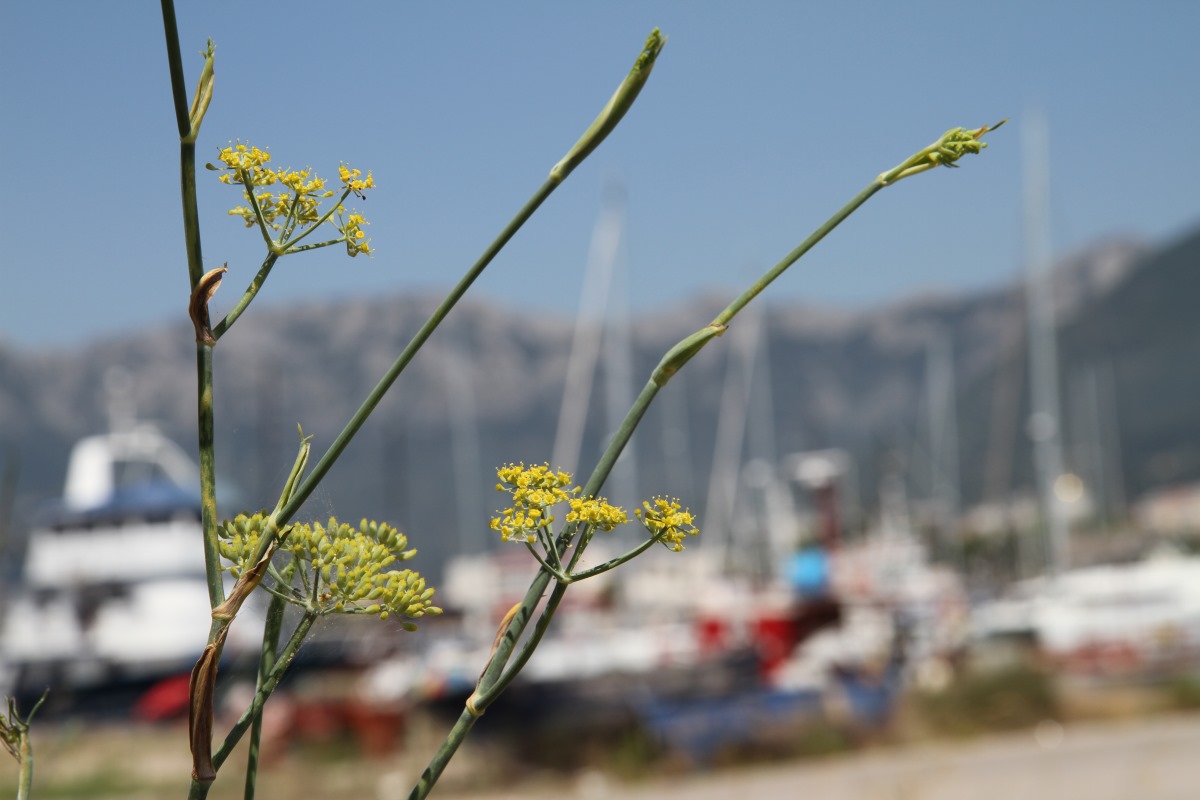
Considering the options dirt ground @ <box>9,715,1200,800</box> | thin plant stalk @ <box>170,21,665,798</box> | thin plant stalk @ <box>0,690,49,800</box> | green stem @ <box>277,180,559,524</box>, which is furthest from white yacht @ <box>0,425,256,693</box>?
green stem @ <box>277,180,559,524</box>

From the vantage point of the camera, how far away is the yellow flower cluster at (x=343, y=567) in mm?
1523

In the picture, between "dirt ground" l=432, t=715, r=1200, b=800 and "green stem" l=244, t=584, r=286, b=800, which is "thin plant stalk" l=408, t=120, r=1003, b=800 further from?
"dirt ground" l=432, t=715, r=1200, b=800

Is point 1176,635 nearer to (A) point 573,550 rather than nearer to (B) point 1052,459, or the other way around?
(B) point 1052,459

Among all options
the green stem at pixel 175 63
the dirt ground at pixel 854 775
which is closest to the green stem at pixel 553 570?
the green stem at pixel 175 63

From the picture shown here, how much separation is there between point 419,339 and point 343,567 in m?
0.32

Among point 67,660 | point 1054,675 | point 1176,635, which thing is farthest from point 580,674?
point 67,660

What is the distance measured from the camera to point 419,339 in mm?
1340

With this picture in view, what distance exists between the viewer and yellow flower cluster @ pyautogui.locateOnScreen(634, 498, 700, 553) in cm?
153

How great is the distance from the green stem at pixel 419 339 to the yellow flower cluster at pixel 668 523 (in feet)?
0.98

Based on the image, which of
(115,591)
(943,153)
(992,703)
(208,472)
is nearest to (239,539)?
(208,472)

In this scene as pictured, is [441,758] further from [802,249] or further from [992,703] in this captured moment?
[992,703]

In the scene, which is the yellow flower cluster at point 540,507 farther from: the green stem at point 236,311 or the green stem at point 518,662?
the green stem at point 236,311

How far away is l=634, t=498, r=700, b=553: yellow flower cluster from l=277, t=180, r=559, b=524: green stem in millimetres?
299

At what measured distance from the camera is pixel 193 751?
1447 millimetres
